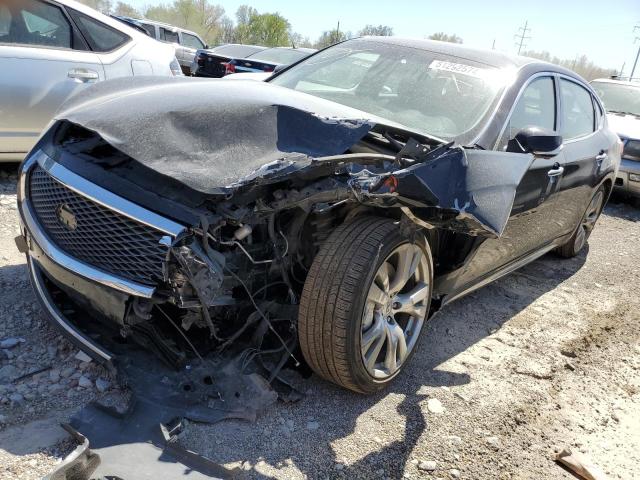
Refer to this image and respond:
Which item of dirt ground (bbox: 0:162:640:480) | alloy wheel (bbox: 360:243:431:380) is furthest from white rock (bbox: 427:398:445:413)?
alloy wheel (bbox: 360:243:431:380)

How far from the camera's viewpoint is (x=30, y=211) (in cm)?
270

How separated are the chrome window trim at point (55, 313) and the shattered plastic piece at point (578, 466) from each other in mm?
2110

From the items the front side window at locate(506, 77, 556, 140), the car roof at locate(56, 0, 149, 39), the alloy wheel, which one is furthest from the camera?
the car roof at locate(56, 0, 149, 39)

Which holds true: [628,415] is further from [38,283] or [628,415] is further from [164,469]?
[38,283]

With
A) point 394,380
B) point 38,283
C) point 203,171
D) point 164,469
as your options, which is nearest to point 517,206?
point 394,380

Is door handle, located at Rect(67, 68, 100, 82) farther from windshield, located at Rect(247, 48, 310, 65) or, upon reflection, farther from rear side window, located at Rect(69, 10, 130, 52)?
windshield, located at Rect(247, 48, 310, 65)

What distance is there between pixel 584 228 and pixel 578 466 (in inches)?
136

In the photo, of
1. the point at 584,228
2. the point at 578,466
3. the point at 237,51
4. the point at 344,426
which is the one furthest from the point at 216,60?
the point at 578,466

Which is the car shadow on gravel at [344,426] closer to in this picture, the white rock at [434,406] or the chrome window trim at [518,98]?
the white rock at [434,406]

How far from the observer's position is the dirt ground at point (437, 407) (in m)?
2.31

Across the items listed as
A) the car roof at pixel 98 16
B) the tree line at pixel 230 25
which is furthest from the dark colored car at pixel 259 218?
the tree line at pixel 230 25

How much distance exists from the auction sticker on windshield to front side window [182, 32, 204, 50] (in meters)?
15.0

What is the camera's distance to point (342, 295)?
2408mm

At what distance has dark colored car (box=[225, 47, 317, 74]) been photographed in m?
11.3
